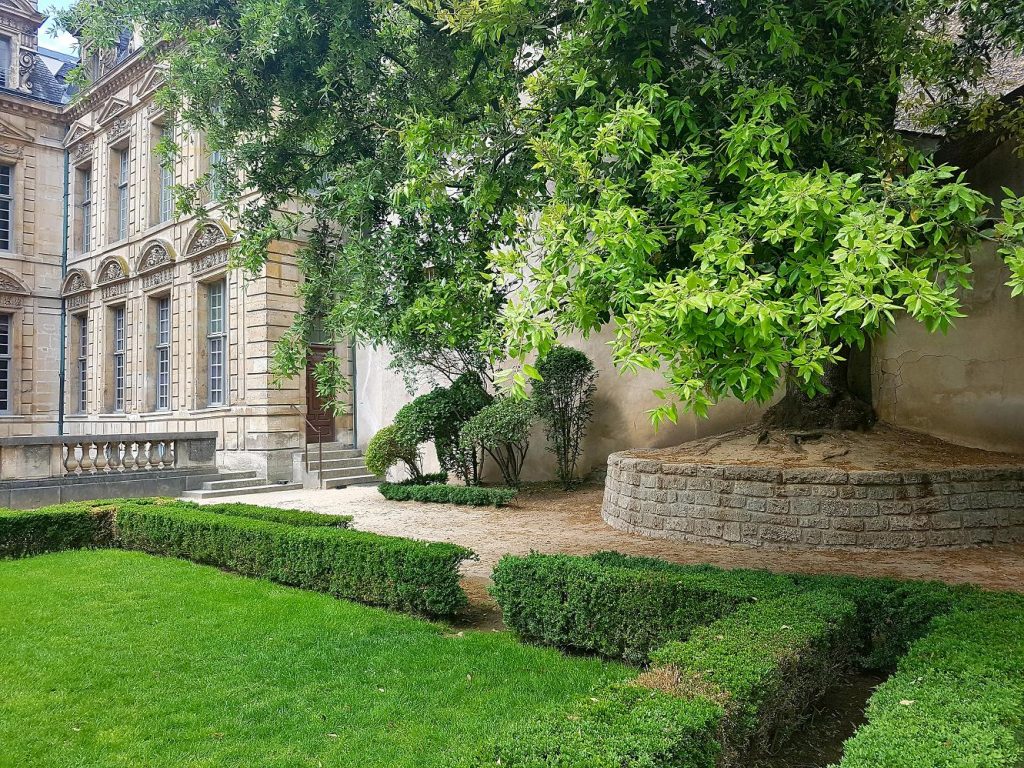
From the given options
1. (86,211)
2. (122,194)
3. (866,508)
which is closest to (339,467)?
(866,508)

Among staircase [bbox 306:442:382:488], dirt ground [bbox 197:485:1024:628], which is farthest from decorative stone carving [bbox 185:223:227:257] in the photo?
dirt ground [bbox 197:485:1024:628]

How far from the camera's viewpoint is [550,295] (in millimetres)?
3670

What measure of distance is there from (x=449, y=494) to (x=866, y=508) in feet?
22.0

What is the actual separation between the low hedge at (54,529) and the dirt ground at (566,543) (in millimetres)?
3286

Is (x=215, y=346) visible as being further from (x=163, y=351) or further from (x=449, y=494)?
(x=449, y=494)

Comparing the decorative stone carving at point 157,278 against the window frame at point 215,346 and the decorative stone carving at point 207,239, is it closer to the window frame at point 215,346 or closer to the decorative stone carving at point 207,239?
the decorative stone carving at point 207,239

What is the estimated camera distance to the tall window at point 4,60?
72.0 feet

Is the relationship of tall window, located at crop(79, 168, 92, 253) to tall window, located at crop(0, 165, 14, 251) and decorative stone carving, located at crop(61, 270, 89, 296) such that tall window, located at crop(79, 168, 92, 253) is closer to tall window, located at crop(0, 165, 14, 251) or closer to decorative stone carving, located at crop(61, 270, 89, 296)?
decorative stone carving, located at crop(61, 270, 89, 296)

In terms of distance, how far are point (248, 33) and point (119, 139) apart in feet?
57.1

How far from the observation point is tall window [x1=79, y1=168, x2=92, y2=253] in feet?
72.3

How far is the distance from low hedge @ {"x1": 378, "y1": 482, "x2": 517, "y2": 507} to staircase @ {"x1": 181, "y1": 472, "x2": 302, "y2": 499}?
3.39 metres

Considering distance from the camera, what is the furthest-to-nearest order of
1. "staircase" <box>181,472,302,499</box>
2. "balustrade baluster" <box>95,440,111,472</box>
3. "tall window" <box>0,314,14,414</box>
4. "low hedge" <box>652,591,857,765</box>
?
"tall window" <box>0,314,14,414</box> → "staircase" <box>181,472,302,499</box> → "balustrade baluster" <box>95,440,111,472</box> → "low hedge" <box>652,591,857,765</box>

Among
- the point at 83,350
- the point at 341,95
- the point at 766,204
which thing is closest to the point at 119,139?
the point at 83,350

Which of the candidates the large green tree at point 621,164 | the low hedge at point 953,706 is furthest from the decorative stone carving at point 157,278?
the low hedge at point 953,706
